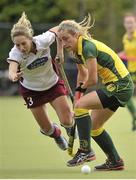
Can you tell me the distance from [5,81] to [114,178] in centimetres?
1305

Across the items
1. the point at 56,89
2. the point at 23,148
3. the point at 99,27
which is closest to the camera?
the point at 56,89

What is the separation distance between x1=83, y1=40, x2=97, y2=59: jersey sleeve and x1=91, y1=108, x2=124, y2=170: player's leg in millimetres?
577

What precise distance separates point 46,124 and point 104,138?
100cm

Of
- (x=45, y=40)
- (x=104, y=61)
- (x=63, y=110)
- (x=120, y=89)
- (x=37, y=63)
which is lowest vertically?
(x=120, y=89)

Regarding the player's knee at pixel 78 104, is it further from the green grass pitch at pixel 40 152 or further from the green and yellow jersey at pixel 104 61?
the green grass pitch at pixel 40 152

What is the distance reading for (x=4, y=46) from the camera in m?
19.8

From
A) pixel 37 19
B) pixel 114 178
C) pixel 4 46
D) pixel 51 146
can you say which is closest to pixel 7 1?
pixel 37 19

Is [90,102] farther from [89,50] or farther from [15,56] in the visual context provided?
[15,56]

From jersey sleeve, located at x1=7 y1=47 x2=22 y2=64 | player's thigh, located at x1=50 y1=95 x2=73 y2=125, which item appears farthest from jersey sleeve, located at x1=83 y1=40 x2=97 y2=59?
player's thigh, located at x1=50 y1=95 x2=73 y2=125

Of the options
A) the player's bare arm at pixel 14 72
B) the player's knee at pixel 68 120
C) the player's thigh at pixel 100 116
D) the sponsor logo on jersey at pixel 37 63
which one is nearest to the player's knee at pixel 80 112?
the player's thigh at pixel 100 116

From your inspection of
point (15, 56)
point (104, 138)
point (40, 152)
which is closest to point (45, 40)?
point (15, 56)

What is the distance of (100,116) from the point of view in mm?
7539

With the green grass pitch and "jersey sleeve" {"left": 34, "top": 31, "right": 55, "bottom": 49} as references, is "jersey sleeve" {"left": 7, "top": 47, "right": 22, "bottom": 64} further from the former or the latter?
the green grass pitch

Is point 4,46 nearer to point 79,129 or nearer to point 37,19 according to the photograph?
point 37,19
